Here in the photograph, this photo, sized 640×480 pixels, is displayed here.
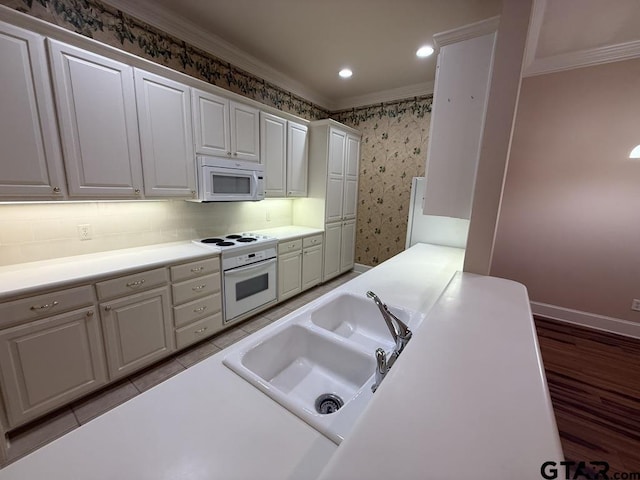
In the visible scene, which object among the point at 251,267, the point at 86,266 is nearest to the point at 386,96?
the point at 251,267

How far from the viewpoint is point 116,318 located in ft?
5.70

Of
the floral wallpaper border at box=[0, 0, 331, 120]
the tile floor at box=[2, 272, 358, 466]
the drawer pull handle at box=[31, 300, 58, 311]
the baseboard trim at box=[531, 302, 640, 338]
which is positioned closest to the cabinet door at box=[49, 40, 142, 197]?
the floral wallpaper border at box=[0, 0, 331, 120]

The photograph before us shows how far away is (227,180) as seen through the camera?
8.21 feet

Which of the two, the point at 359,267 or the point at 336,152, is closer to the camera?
the point at 336,152

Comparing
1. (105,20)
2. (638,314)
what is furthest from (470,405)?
(638,314)

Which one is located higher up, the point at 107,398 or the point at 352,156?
the point at 352,156

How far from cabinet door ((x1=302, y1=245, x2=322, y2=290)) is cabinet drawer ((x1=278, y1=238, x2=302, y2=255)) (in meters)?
0.16

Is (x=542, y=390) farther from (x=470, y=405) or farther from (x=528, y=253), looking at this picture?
(x=528, y=253)

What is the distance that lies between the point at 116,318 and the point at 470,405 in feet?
6.80

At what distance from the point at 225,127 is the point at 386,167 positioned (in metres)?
2.40

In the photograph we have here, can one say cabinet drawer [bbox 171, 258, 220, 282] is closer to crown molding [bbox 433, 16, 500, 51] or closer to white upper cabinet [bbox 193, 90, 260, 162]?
white upper cabinet [bbox 193, 90, 260, 162]

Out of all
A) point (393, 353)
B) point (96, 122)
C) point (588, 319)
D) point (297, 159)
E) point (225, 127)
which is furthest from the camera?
point (297, 159)

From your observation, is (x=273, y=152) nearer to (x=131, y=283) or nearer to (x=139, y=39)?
(x=139, y=39)

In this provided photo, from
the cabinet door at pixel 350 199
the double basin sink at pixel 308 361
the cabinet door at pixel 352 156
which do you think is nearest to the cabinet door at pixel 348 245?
the cabinet door at pixel 350 199
